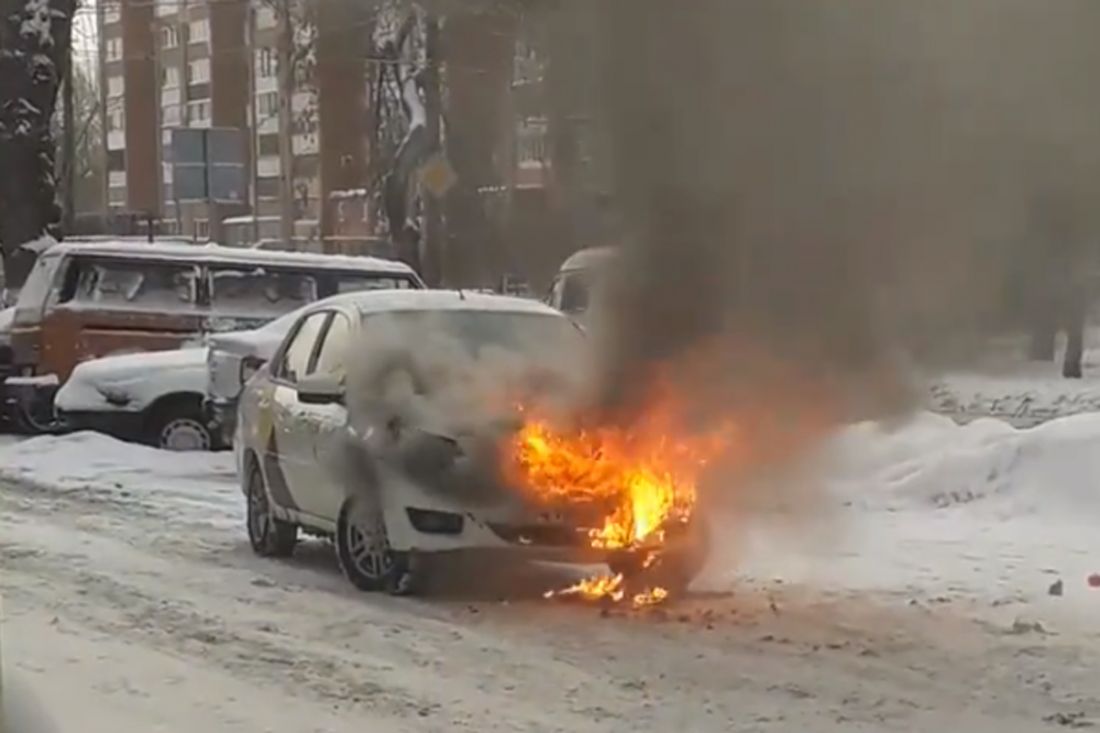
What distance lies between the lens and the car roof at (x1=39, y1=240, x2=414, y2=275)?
57.1ft

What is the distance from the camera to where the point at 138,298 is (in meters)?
18.0

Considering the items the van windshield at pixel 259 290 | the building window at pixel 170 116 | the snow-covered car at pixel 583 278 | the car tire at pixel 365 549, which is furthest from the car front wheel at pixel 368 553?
the van windshield at pixel 259 290

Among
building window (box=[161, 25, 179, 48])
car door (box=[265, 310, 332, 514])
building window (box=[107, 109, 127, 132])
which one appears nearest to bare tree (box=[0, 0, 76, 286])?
building window (box=[107, 109, 127, 132])

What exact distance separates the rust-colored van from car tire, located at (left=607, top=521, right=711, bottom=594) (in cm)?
864

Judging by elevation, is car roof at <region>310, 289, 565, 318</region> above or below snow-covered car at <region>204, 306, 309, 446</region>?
above

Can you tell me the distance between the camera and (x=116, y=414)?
1616 cm

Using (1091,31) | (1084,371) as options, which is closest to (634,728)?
(1091,31)

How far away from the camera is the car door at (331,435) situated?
9359 millimetres

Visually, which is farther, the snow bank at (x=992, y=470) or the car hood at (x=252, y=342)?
the car hood at (x=252, y=342)

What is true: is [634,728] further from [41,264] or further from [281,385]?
[41,264]

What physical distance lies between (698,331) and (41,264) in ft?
37.7

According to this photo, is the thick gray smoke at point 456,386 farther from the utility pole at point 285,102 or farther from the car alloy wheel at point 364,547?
the utility pole at point 285,102

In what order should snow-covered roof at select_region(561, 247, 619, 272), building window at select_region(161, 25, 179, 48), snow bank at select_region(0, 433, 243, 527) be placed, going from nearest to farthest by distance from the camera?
1. snow-covered roof at select_region(561, 247, 619, 272)
2. building window at select_region(161, 25, 179, 48)
3. snow bank at select_region(0, 433, 243, 527)

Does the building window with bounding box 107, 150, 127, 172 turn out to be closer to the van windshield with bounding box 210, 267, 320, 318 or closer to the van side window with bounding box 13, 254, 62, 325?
the van side window with bounding box 13, 254, 62, 325
